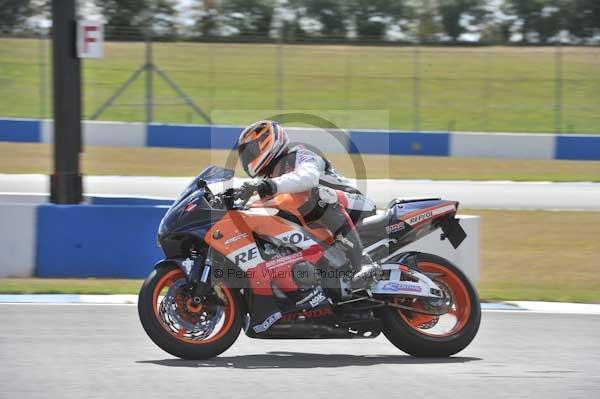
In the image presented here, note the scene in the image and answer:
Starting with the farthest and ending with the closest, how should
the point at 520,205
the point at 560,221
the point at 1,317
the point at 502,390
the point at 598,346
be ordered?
the point at 520,205
the point at 560,221
the point at 1,317
the point at 598,346
the point at 502,390

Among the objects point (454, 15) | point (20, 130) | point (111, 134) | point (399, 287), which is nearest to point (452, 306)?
point (399, 287)

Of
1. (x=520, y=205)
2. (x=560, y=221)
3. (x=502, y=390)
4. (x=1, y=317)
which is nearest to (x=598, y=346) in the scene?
(x=502, y=390)

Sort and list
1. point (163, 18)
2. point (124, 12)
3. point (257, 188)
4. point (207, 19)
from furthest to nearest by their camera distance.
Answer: point (124, 12) → point (163, 18) → point (207, 19) → point (257, 188)

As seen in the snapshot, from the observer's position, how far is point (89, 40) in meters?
10.9

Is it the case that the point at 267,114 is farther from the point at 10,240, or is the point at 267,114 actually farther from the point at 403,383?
the point at 403,383

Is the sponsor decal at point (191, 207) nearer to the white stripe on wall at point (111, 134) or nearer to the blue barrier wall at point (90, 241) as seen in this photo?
the blue barrier wall at point (90, 241)

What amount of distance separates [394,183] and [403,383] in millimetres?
12724


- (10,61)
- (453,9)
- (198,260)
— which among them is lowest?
(198,260)

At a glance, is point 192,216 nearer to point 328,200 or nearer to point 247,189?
point 247,189

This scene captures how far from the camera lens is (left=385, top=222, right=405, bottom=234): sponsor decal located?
687 centimetres

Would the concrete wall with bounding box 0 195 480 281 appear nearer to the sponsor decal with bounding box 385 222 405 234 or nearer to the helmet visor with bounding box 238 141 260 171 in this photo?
the sponsor decal with bounding box 385 222 405 234

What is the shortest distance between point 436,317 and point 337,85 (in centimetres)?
2183

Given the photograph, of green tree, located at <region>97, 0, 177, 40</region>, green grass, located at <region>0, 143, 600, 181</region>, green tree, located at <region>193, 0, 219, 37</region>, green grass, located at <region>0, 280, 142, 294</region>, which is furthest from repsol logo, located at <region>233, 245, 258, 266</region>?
green tree, located at <region>97, 0, 177, 40</region>

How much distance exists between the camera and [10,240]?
10.2 m
